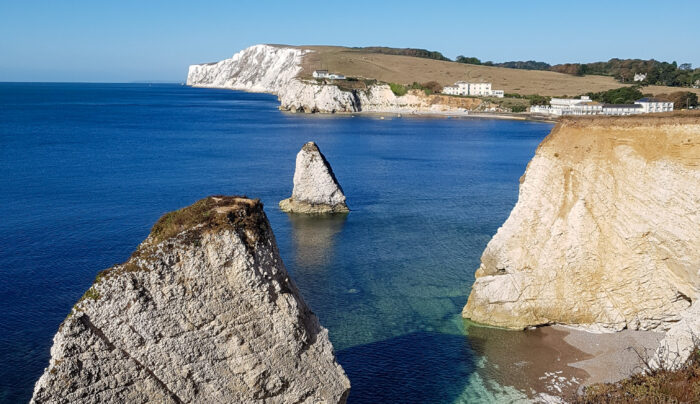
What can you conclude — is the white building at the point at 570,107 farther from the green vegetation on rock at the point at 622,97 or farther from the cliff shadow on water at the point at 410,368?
the cliff shadow on water at the point at 410,368

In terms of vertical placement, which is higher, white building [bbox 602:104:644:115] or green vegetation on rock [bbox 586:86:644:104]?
green vegetation on rock [bbox 586:86:644:104]

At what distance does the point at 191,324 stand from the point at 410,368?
1081cm

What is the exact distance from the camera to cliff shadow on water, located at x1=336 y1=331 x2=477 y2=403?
20.8 meters

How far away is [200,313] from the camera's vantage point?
47.6 ft

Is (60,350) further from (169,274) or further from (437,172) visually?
(437,172)

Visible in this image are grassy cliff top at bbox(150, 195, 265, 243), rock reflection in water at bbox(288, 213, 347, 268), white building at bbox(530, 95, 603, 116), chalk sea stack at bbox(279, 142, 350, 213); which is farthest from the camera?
white building at bbox(530, 95, 603, 116)

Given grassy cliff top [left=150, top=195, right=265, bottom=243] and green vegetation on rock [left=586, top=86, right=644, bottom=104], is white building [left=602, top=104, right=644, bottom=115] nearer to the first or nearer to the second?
green vegetation on rock [left=586, top=86, right=644, bottom=104]

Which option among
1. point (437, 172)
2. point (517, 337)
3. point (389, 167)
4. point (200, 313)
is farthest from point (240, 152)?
point (200, 313)

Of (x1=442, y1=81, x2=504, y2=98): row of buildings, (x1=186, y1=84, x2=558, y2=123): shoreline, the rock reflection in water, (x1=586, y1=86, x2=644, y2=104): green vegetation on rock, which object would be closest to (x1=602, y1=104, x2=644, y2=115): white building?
(x1=586, y1=86, x2=644, y2=104): green vegetation on rock

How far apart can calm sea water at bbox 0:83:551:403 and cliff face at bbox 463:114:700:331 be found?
295 centimetres

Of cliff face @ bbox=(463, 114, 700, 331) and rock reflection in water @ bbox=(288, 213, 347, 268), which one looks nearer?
cliff face @ bbox=(463, 114, 700, 331)

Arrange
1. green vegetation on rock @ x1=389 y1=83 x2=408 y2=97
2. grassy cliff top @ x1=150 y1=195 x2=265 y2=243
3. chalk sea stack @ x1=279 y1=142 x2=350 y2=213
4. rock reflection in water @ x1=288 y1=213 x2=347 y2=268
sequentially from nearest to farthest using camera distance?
grassy cliff top @ x1=150 y1=195 x2=265 y2=243, rock reflection in water @ x1=288 y1=213 x2=347 y2=268, chalk sea stack @ x1=279 y1=142 x2=350 y2=213, green vegetation on rock @ x1=389 y1=83 x2=408 y2=97

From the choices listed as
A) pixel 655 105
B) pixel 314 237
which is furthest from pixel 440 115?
pixel 314 237

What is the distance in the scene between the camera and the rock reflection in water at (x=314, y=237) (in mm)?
36250
